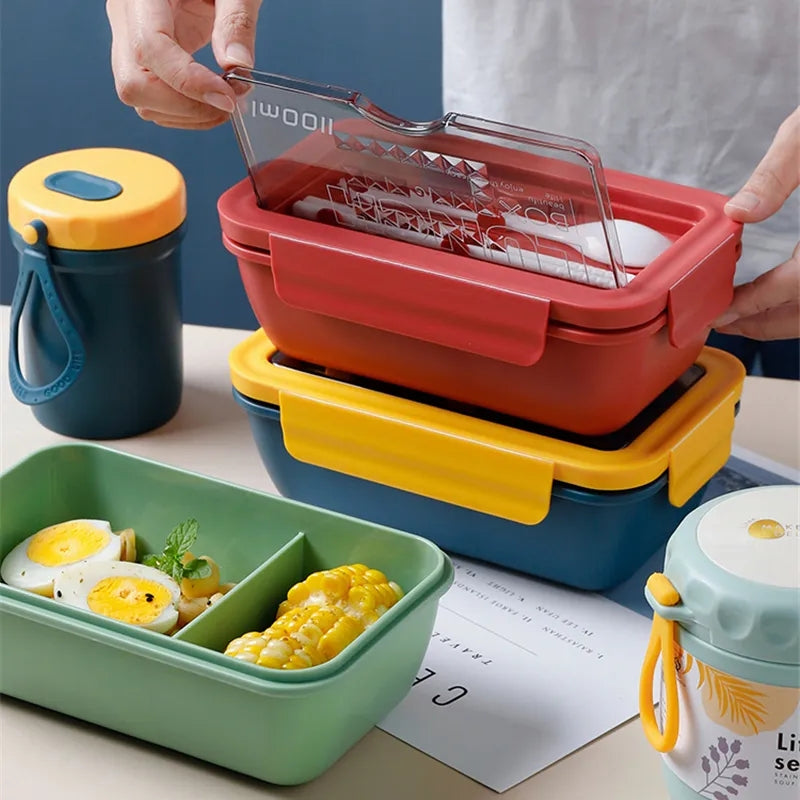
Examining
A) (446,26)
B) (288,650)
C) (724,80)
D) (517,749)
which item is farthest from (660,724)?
(446,26)

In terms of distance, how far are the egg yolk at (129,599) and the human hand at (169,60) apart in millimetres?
323

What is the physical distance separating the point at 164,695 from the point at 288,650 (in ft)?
0.23

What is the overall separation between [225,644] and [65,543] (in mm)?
136

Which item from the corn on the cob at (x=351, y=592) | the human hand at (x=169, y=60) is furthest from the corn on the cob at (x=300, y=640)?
the human hand at (x=169, y=60)

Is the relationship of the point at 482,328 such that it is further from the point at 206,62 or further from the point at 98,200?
the point at 206,62

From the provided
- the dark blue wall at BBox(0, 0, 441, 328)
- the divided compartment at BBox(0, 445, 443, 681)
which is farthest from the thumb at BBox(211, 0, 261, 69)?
the dark blue wall at BBox(0, 0, 441, 328)

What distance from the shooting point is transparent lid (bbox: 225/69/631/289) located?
0.80m

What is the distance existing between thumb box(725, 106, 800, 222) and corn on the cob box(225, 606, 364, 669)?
0.38 meters

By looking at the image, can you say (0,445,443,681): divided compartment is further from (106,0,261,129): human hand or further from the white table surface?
(106,0,261,129): human hand

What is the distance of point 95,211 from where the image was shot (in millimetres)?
975

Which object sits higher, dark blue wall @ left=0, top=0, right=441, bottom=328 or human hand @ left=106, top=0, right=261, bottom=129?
human hand @ left=106, top=0, right=261, bottom=129

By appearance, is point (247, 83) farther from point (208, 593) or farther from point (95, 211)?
point (208, 593)

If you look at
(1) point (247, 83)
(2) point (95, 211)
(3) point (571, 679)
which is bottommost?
(3) point (571, 679)

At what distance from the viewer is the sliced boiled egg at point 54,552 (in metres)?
0.80
